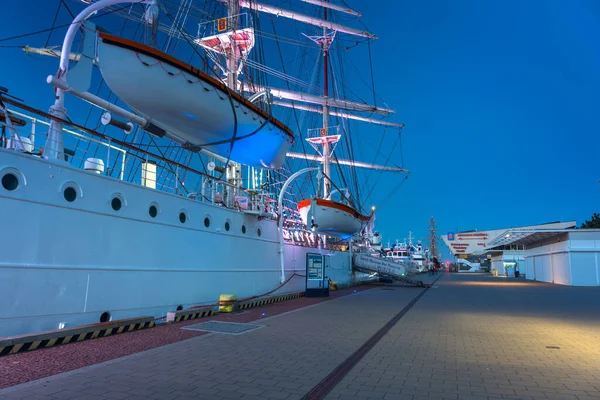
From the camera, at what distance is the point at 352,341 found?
7664 millimetres

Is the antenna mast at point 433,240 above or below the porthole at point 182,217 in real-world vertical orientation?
above

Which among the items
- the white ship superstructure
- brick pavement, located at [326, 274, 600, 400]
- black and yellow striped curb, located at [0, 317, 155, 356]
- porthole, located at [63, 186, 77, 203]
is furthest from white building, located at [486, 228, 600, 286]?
porthole, located at [63, 186, 77, 203]

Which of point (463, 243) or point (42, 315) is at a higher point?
Result: point (463, 243)

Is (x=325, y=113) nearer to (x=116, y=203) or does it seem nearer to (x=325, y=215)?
(x=325, y=215)

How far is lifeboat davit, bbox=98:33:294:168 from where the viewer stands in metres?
8.02

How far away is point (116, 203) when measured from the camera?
8.91 m

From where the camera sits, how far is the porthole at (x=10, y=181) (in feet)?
22.4

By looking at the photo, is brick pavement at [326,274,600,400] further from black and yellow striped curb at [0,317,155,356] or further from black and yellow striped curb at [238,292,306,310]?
black and yellow striped curb at [238,292,306,310]

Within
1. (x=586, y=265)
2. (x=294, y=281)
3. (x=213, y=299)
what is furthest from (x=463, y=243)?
(x=213, y=299)

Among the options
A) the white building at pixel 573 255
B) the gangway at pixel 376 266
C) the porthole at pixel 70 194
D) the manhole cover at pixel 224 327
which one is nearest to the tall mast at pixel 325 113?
the gangway at pixel 376 266

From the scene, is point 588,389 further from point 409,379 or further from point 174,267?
point 174,267

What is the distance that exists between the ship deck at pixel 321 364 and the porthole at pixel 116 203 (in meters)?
2.77

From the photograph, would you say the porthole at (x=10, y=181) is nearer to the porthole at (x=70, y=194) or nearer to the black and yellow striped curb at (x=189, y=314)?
the porthole at (x=70, y=194)

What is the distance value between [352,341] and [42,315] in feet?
18.7
